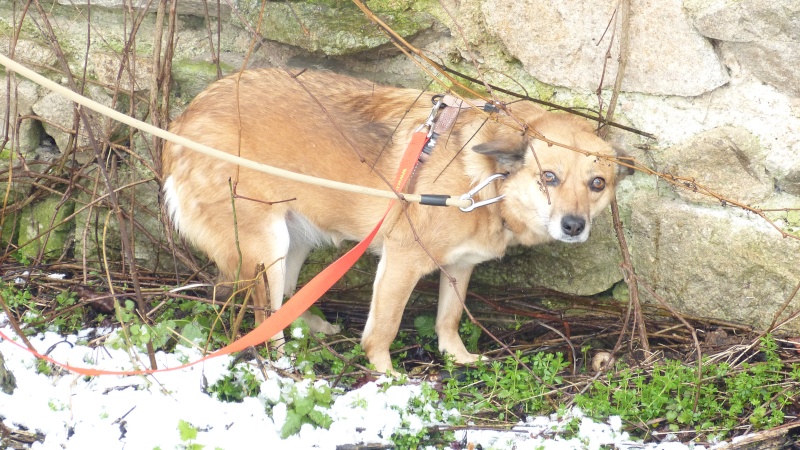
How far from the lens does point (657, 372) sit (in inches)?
135

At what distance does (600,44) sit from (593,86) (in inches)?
7.6

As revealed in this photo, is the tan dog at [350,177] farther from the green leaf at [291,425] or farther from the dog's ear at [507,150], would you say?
the green leaf at [291,425]

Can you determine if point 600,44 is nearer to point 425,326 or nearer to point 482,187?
point 482,187

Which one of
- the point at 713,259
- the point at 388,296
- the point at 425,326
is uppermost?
the point at 713,259

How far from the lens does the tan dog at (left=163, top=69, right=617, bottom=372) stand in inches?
148

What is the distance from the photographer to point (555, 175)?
3.59m

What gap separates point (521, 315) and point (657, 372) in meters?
0.97

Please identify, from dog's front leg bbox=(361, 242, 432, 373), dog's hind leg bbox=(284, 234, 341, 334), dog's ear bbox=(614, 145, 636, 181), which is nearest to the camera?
dog's ear bbox=(614, 145, 636, 181)

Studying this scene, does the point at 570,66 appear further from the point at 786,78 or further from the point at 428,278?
the point at 428,278

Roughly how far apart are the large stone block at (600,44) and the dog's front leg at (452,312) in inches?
39.4

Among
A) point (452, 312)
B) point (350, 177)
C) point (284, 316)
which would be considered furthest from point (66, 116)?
point (452, 312)

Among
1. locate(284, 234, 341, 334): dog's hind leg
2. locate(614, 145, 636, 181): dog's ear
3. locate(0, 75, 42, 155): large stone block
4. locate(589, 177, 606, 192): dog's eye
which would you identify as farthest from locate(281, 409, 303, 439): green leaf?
locate(0, 75, 42, 155): large stone block

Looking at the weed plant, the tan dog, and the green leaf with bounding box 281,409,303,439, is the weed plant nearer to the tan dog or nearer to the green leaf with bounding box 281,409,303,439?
the green leaf with bounding box 281,409,303,439

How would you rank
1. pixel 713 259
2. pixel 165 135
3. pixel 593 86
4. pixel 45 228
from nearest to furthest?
pixel 165 135 → pixel 713 259 → pixel 593 86 → pixel 45 228
